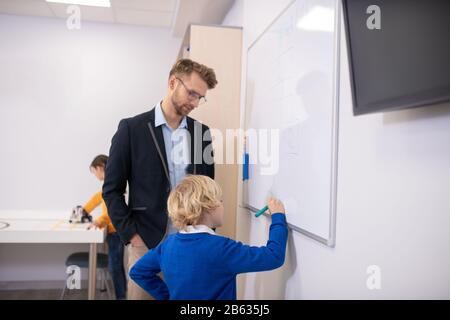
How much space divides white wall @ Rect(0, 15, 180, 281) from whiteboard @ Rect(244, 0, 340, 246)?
1616mm

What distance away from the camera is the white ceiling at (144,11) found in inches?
99.5

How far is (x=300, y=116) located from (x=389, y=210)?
20.7 inches

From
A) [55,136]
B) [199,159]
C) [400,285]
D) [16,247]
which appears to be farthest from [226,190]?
[16,247]

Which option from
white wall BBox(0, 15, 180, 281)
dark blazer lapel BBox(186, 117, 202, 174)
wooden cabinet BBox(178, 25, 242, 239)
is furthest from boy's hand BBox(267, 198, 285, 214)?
white wall BBox(0, 15, 180, 281)

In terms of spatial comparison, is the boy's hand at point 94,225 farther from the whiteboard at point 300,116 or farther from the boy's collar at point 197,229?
the boy's collar at point 197,229

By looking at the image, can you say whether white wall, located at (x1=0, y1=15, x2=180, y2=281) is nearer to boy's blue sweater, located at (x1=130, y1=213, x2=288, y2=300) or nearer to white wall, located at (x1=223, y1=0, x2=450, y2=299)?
boy's blue sweater, located at (x1=130, y1=213, x2=288, y2=300)

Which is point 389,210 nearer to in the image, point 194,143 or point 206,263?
point 206,263

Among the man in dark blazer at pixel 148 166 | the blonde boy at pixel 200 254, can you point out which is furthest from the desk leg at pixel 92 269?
the blonde boy at pixel 200 254

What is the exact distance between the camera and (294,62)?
4.30 ft

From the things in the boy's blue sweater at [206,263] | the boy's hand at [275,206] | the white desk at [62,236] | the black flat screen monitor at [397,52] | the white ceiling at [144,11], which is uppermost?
the white ceiling at [144,11]

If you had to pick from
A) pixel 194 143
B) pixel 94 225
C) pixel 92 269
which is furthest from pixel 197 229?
pixel 94 225

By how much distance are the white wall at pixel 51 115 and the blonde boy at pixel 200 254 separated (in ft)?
6.69

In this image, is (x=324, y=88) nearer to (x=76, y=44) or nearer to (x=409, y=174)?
(x=409, y=174)

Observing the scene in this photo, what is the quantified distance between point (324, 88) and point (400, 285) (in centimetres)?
54
